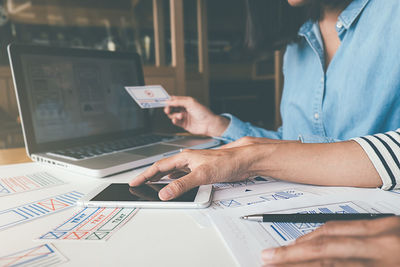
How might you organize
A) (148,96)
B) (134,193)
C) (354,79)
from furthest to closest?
(148,96) → (354,79) → (134,193)

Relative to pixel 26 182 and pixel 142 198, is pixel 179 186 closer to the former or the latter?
pixel 142 198

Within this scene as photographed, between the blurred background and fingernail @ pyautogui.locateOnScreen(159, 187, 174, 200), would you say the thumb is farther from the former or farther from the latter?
the blurred background

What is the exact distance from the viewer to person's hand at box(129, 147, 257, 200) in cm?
45

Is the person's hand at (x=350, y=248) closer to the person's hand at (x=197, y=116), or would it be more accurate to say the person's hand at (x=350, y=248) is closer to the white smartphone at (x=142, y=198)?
the white smartphone at (x=142, y=198)

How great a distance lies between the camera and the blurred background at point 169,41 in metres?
1.45

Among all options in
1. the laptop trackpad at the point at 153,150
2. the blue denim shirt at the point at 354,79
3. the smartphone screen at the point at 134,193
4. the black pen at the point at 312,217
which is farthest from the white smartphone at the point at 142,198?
the blue denim shirt at the point at 354,79

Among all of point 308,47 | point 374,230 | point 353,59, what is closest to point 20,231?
point 374,230

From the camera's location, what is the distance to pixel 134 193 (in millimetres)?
456

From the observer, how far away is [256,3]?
94cm

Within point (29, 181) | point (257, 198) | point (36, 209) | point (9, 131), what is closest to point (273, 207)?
point (257, 198)

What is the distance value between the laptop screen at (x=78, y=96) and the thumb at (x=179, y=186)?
1.65 ft

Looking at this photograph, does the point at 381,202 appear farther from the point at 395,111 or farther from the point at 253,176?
the point at 395,111

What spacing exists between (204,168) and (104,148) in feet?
1.37

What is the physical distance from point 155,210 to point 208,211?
8 cm
